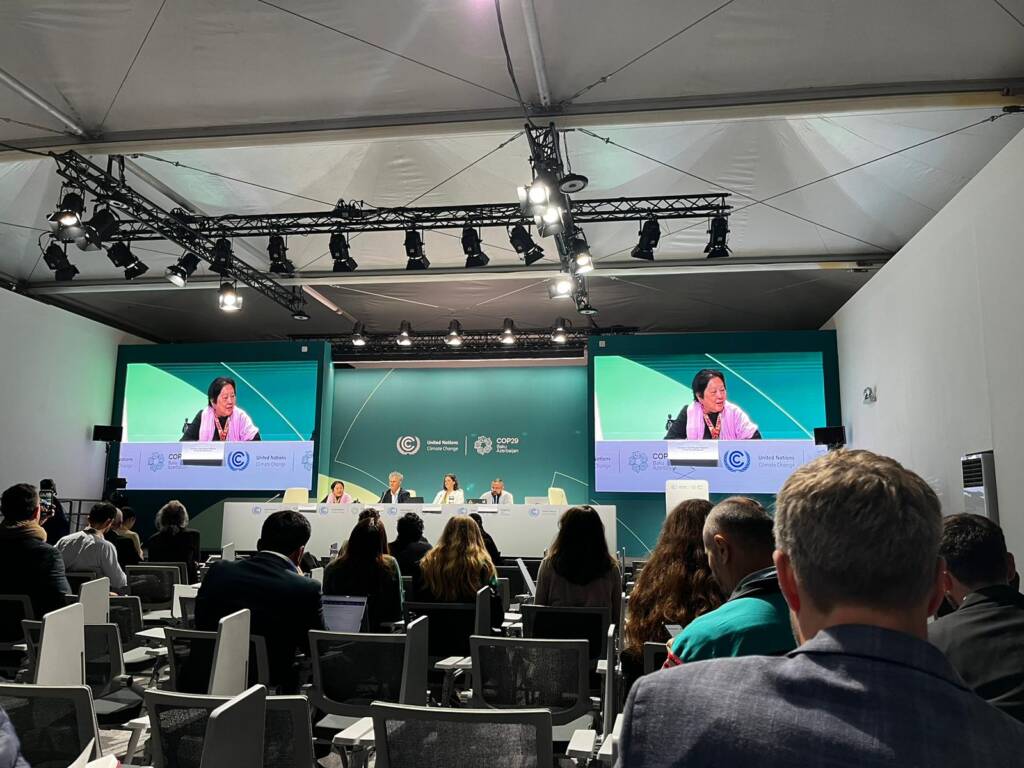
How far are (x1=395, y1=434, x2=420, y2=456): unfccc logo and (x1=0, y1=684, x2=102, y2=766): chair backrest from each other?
12.6 m

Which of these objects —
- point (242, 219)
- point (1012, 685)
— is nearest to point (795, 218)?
point (242, 219)

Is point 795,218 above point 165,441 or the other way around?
above

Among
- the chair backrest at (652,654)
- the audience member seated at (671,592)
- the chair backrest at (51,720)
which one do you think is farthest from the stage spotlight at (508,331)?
the chair backrest at (51,720)

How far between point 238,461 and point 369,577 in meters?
9.25

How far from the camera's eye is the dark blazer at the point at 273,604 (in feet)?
10.9

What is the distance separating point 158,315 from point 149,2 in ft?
31.2

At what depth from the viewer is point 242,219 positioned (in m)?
8.89

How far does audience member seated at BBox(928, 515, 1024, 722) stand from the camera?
6.43 feet

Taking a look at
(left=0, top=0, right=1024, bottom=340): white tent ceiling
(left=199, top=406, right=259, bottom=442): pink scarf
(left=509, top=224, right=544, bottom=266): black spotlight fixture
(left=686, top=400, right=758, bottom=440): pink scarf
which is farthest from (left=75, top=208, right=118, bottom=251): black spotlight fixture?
(left=686, top=400, right=758, bottom=440): pink scarf

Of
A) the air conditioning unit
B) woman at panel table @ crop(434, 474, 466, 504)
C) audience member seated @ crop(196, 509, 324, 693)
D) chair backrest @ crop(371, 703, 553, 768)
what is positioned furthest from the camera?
woman at panel table @ crop(434, 474, 466, 504)

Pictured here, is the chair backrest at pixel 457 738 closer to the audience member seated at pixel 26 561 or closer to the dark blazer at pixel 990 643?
the dark blazer at pixel 990 643

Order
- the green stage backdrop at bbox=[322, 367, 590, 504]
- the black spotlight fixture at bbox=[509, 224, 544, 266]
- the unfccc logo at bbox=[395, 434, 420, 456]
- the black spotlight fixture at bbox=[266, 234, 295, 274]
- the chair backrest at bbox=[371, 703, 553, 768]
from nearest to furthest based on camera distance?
1. the chair backrest at bbox=[371, 703, 553, 768]
2. the black spotlight fixture at bbox=[509, 224, 544, 266]
3. the black spotlight fixture at bbox=[266, 234, 295, 274]
4. the green stage backdrop at bbox=[322, 367, 590, 504]
5. the unfccc logo at bbox=[395, 434, 420, 456]

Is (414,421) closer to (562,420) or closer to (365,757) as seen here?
(562,420)

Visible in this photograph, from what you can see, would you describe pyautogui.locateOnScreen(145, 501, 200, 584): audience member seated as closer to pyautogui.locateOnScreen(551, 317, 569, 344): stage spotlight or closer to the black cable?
the black cable
